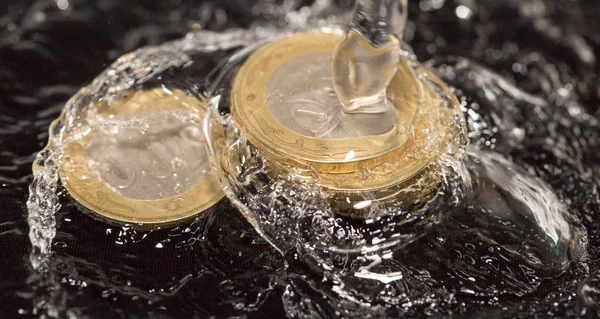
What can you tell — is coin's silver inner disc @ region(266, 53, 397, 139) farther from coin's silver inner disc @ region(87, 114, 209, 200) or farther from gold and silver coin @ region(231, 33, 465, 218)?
coin's silver inner disc @ region(87, 114, 209, 200)

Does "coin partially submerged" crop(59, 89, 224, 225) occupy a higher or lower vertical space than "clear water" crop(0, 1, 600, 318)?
higher

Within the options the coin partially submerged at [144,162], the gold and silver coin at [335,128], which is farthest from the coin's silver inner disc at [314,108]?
the coin partially submerged at [144,162]

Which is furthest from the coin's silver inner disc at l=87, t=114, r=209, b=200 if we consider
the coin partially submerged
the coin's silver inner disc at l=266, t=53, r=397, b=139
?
the coin's silver inner disc at l=266, t=53, r=397, b=139

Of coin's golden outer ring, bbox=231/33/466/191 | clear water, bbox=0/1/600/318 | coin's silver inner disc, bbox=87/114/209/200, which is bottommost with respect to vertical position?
clear water, bbox=0/1/600/318

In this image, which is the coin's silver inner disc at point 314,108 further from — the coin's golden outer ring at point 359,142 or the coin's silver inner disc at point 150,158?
the coin's silver inner disc at point 150,158

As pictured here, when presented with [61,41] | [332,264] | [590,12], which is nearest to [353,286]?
[332,264]

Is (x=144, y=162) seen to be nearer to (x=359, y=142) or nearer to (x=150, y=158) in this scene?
(x=150, y=158)

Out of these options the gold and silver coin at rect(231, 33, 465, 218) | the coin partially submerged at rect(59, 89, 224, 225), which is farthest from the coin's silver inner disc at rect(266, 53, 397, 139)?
the coin partially submerged at rect(59, 89, 224, 225)
